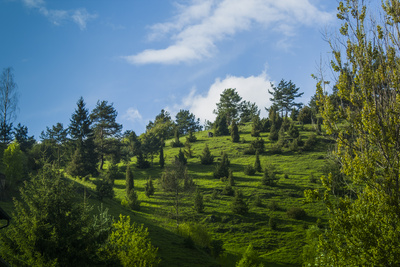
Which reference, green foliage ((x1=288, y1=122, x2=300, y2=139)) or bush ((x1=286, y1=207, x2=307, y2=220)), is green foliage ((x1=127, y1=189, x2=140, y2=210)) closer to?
Answer: bush ((x1=286, y1=207, x2=307, y2=220))

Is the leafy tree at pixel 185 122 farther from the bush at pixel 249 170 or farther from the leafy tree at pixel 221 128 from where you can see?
the bush at pixel 249 170

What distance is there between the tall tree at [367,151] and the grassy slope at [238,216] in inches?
872

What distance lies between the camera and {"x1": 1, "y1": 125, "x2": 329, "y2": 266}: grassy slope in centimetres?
3403

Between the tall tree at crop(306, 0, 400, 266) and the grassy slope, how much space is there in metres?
22.2

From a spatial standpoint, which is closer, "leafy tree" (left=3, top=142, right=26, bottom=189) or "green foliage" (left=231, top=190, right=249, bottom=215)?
"leafy tree" (left=3, top=142, right=26, bottom=189)

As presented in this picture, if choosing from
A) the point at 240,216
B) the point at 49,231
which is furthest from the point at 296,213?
the point at 49,231

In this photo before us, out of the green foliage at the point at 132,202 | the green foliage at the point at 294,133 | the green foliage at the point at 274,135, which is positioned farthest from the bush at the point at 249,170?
the green foliage at the point at 274,135

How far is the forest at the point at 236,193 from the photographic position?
911 cm

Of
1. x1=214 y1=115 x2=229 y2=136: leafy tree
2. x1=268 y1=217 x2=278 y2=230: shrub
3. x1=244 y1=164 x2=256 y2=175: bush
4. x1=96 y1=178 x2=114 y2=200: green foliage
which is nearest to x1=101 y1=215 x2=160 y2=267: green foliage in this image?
x1=96 y1=178 x2=114 y2=200: green foliage

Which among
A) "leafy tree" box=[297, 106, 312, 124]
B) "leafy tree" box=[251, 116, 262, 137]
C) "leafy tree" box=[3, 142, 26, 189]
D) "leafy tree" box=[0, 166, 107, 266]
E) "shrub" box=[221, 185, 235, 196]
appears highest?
"leafy tree" box=[297, 106, 312, 124]

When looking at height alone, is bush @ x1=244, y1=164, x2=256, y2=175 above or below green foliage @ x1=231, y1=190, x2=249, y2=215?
above

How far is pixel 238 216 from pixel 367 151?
38.9 metres

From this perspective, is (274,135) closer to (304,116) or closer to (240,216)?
(304,116)

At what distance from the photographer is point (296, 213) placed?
4506cm
